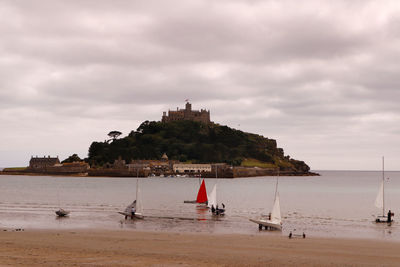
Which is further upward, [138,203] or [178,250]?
[138,203]

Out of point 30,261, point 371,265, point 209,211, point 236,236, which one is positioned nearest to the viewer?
point 30,261

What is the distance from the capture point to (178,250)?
93.9 feet

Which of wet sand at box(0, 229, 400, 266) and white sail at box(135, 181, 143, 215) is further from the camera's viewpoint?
white sail at box(135, 181, 143, 215)

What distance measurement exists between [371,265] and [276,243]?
8580 mm

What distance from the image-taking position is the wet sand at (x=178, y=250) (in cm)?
2448

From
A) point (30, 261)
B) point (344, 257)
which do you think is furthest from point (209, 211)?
point (30, 261)

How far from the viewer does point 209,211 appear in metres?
60.2

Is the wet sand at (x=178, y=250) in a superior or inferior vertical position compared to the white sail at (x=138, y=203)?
inferior

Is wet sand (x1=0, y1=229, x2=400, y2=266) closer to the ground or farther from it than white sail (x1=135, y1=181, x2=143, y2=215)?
closer to the ground

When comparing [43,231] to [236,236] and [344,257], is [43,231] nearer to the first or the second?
[236,236]

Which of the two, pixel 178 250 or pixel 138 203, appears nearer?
pixel 178 250

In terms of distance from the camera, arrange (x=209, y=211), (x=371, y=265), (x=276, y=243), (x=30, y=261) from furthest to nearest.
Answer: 1. (x=209, y=211)
2. (x=276, y=243)
3. (x=371, y=265)
4. (x=30, y=261)

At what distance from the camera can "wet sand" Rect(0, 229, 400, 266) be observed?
2448 cm

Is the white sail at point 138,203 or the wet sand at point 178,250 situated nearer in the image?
the wet sand at point 178,250
